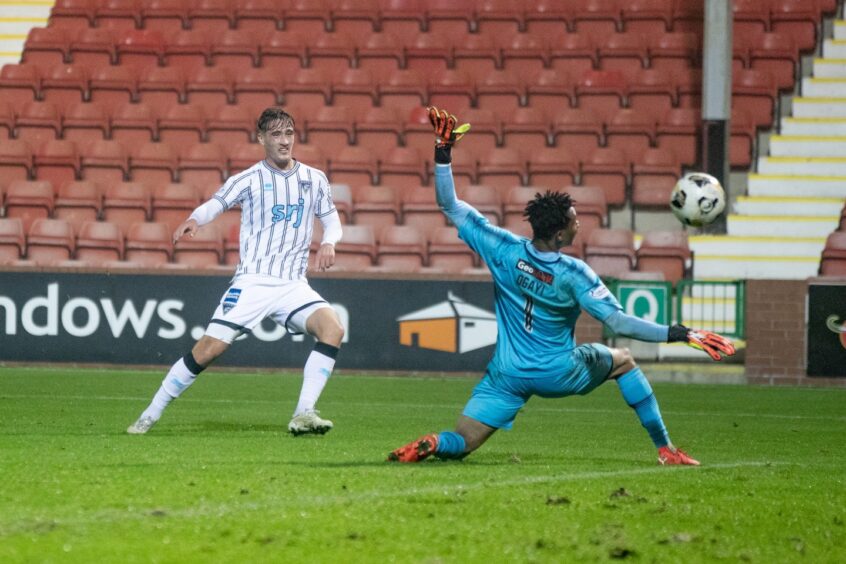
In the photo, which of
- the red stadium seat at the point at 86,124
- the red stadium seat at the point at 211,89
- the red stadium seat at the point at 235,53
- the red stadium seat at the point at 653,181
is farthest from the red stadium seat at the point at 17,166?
the red stadium seat at the point at 653,181

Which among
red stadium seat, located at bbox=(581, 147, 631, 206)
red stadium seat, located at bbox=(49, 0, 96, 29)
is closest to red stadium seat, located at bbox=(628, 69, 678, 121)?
red stadium seat, located at bbox=(581, 147, 631, 206)

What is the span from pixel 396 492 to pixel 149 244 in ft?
37.8

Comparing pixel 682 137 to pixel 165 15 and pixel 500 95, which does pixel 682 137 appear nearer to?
pixel 500 95

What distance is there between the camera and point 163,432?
29.0ft

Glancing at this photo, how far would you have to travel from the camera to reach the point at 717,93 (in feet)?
60.9

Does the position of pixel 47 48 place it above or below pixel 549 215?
above

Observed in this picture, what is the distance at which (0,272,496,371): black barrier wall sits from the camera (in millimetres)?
15539

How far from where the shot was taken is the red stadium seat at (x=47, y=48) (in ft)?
70.7

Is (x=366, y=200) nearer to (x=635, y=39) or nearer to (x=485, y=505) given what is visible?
(x=635, y=39)

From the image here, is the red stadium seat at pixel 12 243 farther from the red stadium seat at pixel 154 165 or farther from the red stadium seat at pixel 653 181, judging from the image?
the red stadium seat at pixel 653 181

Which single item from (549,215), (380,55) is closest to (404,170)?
(380,55)

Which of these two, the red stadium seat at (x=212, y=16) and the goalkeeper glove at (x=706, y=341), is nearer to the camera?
the goalkeeper glove at (x=706, y=341)

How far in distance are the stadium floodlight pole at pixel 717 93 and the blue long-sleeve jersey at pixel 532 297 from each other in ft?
37.8

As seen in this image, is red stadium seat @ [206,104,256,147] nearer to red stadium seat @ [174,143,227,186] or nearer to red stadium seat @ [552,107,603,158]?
red stadium seat @ [174,143,227,186]
